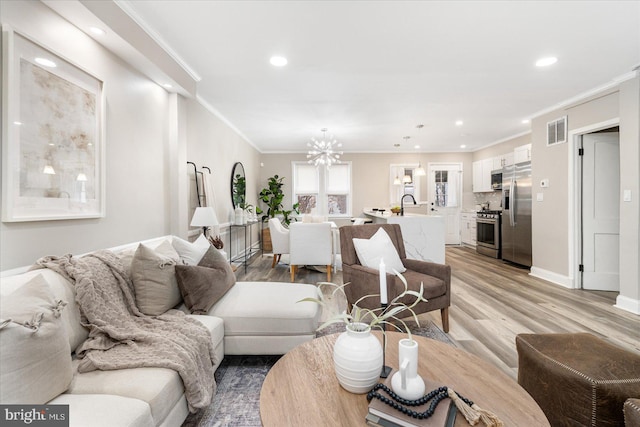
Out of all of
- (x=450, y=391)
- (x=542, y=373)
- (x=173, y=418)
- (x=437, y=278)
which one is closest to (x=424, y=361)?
(x=450, y=391)

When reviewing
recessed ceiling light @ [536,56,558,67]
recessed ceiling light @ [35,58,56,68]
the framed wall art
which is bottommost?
the framed wall art

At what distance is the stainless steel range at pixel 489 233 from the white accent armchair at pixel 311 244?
12.5 ft

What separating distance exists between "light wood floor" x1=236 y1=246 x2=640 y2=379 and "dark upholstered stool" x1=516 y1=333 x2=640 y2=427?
0.58 metres

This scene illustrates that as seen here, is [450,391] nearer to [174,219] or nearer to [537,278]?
[174,219]

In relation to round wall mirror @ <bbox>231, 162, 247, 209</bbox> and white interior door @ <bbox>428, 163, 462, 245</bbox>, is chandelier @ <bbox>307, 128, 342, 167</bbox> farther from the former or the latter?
white interior door @ <bbox>428, 163, 462, 245</bbox>

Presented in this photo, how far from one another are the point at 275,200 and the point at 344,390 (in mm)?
6480

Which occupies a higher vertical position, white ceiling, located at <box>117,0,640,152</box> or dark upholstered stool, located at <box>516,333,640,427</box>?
white ceiling, located at <box>117,0,640,152</box>

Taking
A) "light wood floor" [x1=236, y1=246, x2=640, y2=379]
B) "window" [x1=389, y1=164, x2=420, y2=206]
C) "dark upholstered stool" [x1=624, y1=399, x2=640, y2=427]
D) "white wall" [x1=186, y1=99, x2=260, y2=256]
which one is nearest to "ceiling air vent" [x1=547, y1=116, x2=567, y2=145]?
"light wood floor" [x1=236, y1=246, x2=640, y2=379]

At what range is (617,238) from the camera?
152 inches

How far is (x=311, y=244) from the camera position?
14.5 feet

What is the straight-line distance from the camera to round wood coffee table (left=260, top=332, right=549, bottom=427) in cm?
92

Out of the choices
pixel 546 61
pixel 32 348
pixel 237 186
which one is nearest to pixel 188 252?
pixel 32 348

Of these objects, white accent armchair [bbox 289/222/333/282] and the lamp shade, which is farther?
white accent armchair [bbox 289/222/333/282]

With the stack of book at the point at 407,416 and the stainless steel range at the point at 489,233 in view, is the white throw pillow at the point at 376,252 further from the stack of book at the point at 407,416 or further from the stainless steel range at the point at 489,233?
the stainless steel range at the point at 489,233
